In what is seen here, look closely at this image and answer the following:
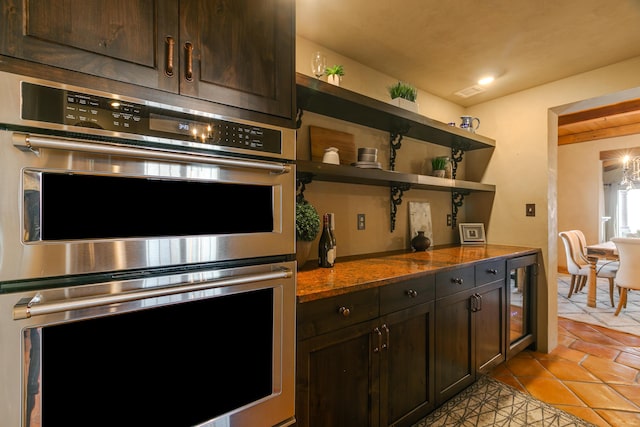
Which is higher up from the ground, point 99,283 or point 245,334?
point 99,283

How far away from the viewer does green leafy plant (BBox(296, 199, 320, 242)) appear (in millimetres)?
1668

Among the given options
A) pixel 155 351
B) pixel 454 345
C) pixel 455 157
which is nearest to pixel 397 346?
pixel 454 345

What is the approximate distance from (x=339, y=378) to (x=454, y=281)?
3.19 feet

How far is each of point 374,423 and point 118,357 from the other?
3.95ft

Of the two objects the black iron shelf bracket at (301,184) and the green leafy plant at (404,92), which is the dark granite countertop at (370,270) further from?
the green leafy plant at (404,92)

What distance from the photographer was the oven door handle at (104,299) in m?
0.71

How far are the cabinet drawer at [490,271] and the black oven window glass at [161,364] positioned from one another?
5.26 feet

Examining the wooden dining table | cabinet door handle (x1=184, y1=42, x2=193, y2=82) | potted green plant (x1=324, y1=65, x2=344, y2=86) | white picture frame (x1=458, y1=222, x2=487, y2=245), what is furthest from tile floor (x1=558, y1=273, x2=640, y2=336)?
cabinet door handle (x1=184, y1=42, x2=193, y2=82)

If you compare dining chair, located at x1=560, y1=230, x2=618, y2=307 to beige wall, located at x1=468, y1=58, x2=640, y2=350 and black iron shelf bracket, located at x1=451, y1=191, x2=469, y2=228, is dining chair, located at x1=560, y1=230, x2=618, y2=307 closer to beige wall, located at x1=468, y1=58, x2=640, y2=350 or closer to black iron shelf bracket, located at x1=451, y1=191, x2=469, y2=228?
beige wall, located at x1=468, y1=58, x2=640, y2=350

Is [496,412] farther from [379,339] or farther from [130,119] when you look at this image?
[130,119]

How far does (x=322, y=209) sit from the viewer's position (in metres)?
2.11

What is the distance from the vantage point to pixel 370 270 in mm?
1744

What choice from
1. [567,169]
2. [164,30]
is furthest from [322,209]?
[567,169]

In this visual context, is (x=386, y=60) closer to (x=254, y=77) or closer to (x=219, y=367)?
(x=254, y=77)
